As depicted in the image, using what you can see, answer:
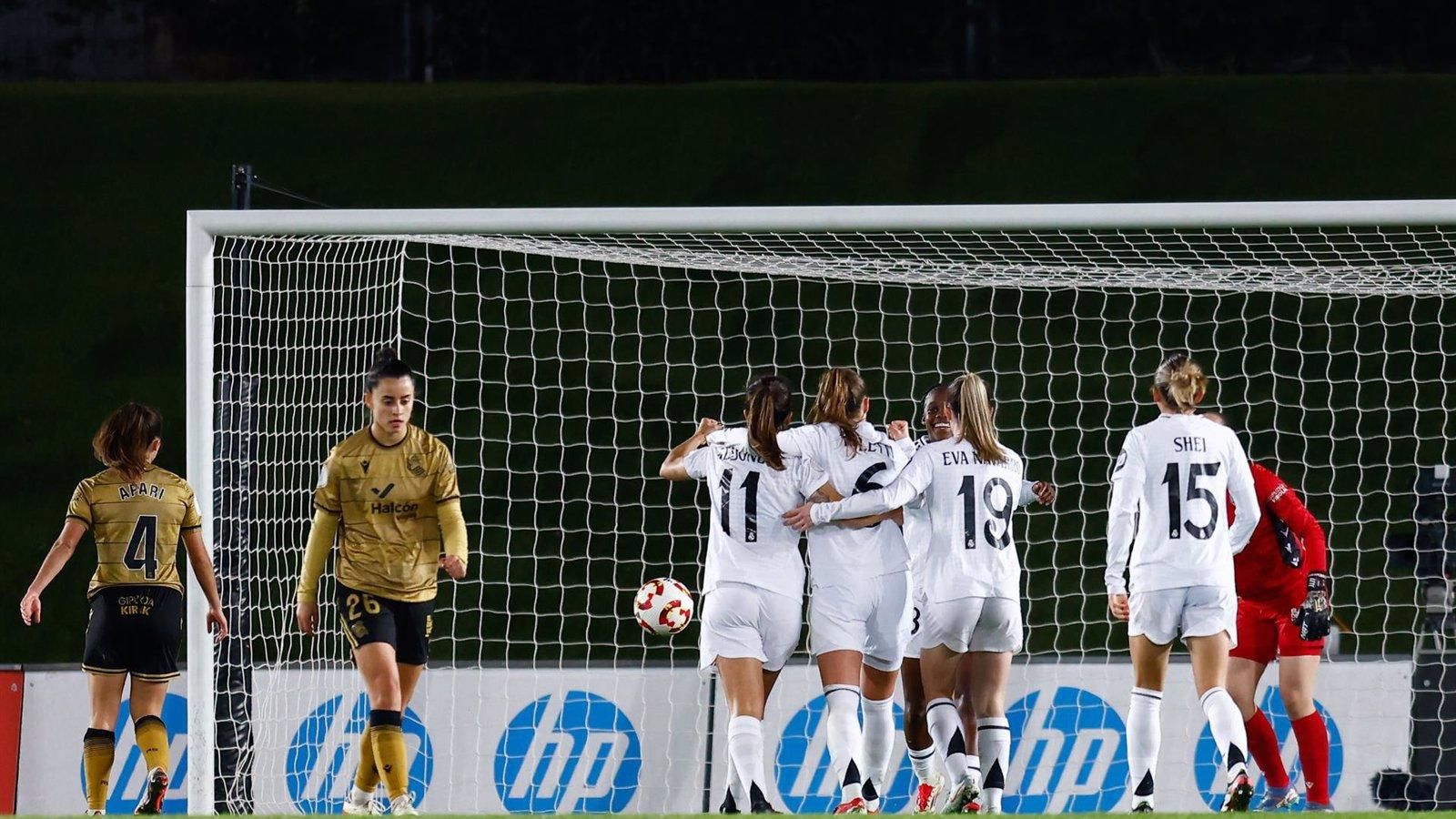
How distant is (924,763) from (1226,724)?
1216mm

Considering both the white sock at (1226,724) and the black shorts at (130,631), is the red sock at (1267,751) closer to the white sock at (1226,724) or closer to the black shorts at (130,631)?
the white sock at (1226,724)

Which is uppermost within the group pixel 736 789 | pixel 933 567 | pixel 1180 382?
pixel 1180 382

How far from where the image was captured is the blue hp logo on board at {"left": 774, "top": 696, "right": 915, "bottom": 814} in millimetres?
7137

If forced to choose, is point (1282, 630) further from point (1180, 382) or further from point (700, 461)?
point (700, 461)

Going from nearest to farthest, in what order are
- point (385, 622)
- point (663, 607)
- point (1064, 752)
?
point (385, 622) < point (663, 607) < point (1064, 752)

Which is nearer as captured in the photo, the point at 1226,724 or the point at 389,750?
the point at 1226,724

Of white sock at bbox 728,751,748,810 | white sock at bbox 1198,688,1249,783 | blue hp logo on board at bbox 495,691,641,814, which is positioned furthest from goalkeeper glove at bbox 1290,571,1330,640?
blue hp logo on board at bbox 495,691,641,814

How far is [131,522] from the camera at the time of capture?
5703 millimetres

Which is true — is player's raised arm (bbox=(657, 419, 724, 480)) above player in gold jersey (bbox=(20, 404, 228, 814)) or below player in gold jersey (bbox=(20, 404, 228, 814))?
above

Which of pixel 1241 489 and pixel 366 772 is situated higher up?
pixel 1241 489

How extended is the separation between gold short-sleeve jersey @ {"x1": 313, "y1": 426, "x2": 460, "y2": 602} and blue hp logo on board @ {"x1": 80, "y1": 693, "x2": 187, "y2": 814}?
2.49 meters

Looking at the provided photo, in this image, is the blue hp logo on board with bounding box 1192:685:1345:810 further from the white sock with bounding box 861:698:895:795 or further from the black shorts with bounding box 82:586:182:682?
the black shorts with bounding box 82:586:182:682

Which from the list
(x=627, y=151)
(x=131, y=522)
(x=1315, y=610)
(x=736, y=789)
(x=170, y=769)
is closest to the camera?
(x=131, y=522)

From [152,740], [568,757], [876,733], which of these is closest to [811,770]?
[568,757]
